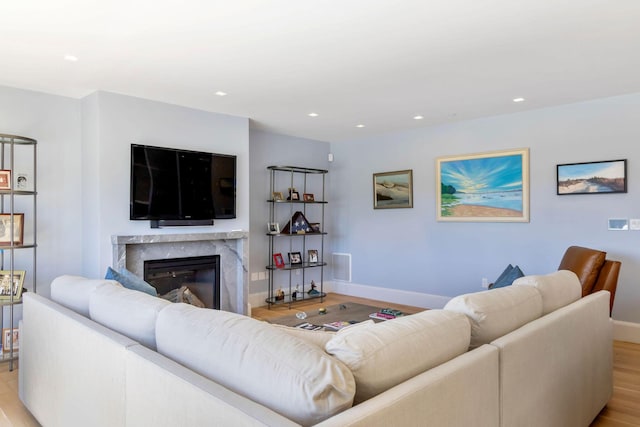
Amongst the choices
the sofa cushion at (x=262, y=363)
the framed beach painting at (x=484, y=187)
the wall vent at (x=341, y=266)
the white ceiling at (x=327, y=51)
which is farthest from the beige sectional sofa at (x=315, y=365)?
the wall vent at (x=341, y=266)

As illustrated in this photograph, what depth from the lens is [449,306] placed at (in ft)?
5.70

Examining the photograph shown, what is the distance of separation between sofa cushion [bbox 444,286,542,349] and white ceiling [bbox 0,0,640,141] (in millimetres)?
1650

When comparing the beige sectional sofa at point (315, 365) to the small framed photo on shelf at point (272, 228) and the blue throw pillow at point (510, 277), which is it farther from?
the small framed photo on shelf at point (272, 228)

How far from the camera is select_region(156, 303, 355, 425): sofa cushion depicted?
1.03 metres

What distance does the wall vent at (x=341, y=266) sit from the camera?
6656mm

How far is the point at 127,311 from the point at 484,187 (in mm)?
4478

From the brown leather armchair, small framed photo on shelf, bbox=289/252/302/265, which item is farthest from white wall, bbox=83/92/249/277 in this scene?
the brown leather armchair

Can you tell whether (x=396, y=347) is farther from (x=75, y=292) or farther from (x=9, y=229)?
(x=9, y=229)

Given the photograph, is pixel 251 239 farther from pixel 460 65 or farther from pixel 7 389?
pixel 460 65

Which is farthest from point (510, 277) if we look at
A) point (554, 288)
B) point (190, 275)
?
point (190, 275)

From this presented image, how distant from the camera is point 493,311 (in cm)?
170

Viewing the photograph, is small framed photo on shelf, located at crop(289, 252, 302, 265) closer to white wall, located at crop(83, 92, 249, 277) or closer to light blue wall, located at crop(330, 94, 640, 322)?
light blue wall, located at crop(330, 94, 640, 322)

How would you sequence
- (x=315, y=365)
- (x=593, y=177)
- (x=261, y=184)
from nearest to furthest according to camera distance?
(x=315, y=365)
(x=593, y=177)
(x=261, y=184)

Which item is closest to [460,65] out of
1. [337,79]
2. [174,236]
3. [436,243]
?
[337,79]
